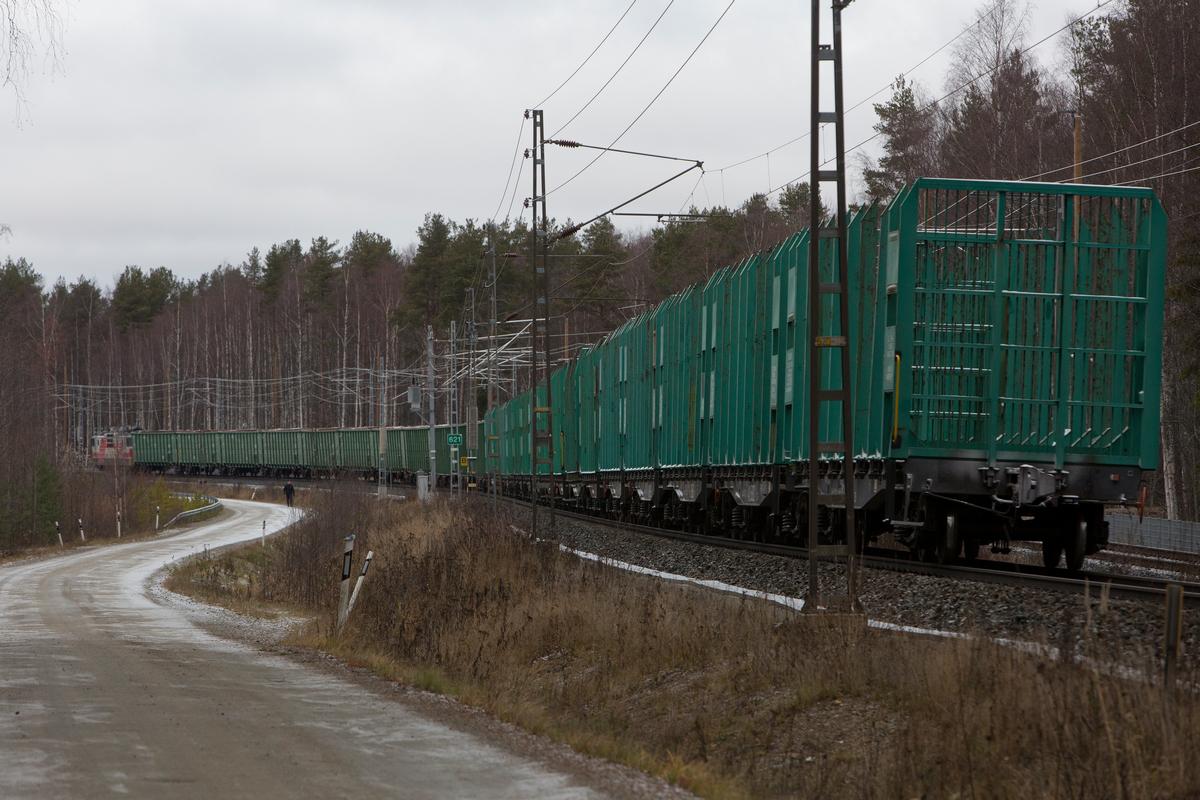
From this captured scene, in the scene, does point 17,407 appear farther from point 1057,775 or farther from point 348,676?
point 1057,775

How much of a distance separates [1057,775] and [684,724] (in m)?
3.01

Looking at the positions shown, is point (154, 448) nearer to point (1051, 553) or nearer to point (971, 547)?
point (971, 547)

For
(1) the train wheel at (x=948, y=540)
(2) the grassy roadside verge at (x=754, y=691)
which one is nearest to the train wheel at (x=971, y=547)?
(1) the train wheel at (x=948, y=540)

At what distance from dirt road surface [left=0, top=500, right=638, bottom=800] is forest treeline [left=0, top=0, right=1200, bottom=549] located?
13.5 metres

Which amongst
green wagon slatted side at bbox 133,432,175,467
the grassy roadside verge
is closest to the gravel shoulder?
the grassy roadside verge

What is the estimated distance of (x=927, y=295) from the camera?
11242 millimetres

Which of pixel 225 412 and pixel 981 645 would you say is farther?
pixel 225 412

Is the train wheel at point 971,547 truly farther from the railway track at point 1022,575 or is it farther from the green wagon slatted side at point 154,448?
the green wagon slatted side at point 154,448

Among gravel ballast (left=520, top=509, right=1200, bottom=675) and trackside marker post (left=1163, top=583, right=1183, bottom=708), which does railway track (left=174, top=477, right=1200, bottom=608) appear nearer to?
gravel ballast (left=520, top=509, right=1200, bottom=675)

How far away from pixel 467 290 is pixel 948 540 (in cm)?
4341

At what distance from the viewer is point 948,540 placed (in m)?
11.6

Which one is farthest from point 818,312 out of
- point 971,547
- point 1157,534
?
point 1157,534

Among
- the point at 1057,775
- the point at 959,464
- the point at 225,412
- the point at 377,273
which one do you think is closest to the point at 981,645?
the point at 1057,775

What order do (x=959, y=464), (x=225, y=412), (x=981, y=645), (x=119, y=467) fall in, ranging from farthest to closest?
1. (x=225, y=412)
2. (x=119, y=467)
3. (x=959, y=464)
4. (x=981, y=645)
